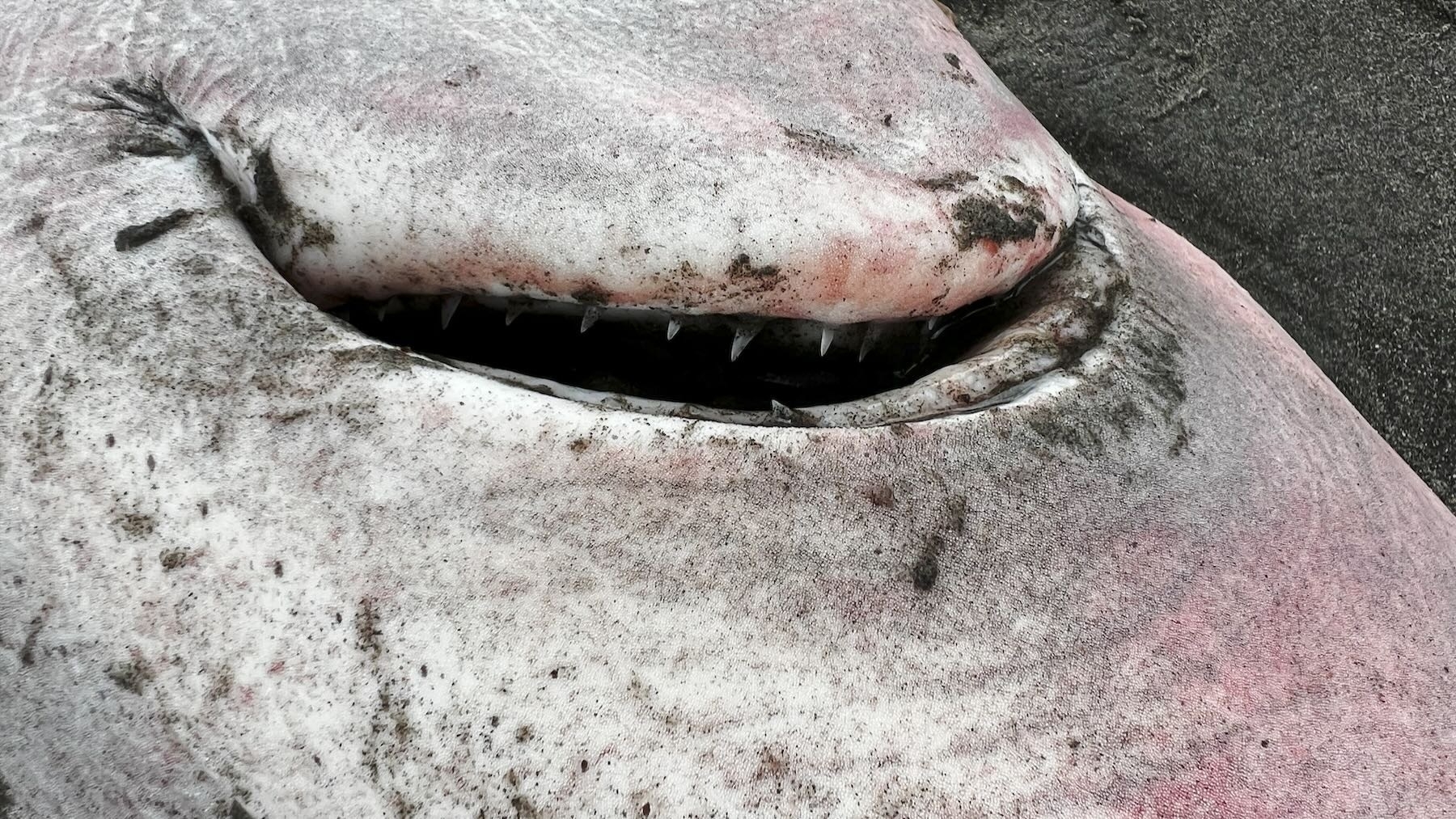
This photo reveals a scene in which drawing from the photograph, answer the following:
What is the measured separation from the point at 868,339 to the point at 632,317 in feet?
1.10

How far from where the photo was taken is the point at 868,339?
4.66 feet

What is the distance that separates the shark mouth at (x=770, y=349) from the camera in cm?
133

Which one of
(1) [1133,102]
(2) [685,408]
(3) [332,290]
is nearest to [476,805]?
(2) [685,408]

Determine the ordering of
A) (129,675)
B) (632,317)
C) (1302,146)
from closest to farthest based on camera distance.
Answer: (129,675) → (632,317) → (1302,146)

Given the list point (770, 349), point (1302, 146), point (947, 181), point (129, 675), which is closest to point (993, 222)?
point (947, 181)

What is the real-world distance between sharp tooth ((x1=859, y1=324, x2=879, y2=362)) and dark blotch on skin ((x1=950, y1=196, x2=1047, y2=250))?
0.53 ft

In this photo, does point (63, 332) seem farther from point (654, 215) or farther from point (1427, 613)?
point (1427, 613)

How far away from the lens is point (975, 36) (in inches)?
98.6

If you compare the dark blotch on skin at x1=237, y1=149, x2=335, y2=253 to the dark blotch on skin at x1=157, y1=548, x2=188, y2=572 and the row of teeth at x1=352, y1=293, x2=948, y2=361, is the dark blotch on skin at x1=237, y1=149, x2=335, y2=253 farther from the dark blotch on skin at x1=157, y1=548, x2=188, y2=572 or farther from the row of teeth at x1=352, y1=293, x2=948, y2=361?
the dark blotch on skin at x1=157, y1=548, x2=188, y2=572

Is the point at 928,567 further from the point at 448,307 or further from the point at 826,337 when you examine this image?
the point at 448,307

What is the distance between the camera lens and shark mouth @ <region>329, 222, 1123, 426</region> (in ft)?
4.37

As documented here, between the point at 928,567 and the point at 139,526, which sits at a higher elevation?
the point at 928,567

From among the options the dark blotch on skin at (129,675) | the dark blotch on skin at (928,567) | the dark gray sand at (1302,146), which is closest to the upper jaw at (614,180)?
the dark blotch on skin at (928,567)

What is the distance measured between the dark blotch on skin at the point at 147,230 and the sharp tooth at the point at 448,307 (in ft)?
1.05
